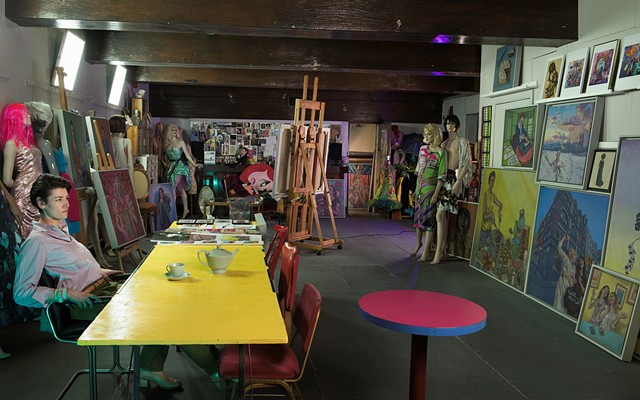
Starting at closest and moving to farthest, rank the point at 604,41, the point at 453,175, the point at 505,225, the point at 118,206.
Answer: the point at 604,41, the point at 505,225, the point at 118,206, the point at 453,175

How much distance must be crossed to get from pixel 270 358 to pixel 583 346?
8.97 feet

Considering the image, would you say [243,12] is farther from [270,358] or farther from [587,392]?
[587,392]

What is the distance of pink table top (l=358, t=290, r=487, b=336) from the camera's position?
255 cm

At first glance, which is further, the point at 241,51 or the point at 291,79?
the point at 291,79

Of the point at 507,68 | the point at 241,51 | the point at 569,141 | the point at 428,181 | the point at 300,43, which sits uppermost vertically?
the point at 300,43

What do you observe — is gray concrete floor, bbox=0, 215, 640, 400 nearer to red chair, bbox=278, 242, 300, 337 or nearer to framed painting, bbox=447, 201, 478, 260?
red chair, bbox=278, 242, 300, 337

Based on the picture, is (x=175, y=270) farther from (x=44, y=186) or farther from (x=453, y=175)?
(x=453, y=175)

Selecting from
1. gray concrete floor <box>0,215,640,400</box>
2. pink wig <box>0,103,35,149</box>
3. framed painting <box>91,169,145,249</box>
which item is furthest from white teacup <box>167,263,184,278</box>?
framed painting <box>91,169,145,249</box>

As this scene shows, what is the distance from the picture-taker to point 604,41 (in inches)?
190

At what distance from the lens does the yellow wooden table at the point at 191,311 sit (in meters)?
2.07

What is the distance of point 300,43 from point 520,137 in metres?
3.09

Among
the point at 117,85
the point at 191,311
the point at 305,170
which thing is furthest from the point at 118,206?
the point at 191,311

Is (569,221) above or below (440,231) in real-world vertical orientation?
above

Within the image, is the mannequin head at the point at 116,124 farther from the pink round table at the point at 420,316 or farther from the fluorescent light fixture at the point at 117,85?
the pink round table at the point at 420,316
